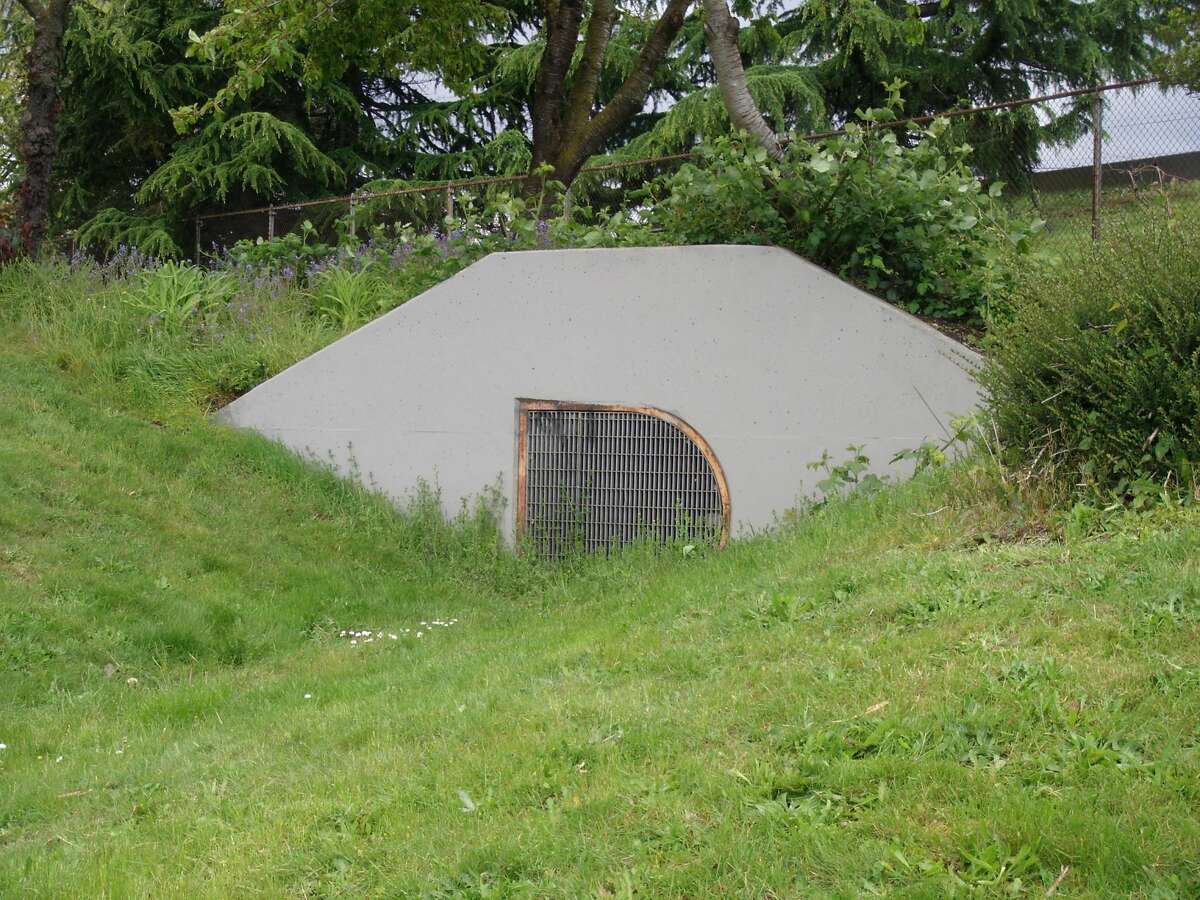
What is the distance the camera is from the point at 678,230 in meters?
9.29

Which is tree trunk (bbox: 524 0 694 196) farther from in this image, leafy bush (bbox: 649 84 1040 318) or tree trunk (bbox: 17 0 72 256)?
tree trunk (bbox: 17 0 72 256)

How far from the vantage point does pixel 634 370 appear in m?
8.63

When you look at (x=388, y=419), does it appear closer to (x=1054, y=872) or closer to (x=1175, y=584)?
(x=1175, y=584)

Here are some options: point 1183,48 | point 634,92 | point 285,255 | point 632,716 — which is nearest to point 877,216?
point 632,716

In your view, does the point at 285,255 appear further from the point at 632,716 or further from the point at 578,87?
the point at 632,716

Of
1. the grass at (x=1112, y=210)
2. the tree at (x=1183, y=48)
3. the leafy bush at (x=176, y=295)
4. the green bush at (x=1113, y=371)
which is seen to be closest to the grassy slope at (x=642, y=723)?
the green bush at (x=1113, y=371)

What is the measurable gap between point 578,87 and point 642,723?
1067 centimetres

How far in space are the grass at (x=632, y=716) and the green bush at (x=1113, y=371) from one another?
1.29 ft

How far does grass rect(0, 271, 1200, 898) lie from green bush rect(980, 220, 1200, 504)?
1.29 feet

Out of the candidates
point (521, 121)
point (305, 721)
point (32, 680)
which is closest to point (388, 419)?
point (32, 680)

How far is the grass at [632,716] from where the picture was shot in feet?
10.2

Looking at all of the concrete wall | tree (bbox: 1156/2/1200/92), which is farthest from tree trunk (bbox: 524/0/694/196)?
tree (bbox: 1156/2/1200/92)

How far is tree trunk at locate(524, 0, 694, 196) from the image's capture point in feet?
42.6

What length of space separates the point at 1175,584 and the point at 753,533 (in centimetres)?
401
